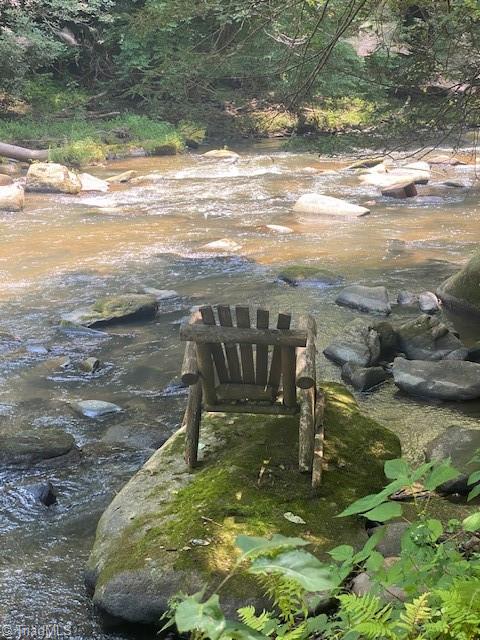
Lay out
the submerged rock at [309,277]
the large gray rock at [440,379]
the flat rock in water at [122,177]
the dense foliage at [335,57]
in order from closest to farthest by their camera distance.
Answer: the large gray rock at [440,379], the dense foliage at [335,57], the submerged rock at [309,277], the flat rock in water at [122,177]

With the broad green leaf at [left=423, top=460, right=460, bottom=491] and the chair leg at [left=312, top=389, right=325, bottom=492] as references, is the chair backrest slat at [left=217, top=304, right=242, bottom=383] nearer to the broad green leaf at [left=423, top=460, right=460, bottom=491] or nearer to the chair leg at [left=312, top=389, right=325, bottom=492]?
the chair leg at [left=312, top=389, right=325, bottom=492]

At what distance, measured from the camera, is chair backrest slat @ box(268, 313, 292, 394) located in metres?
4.26

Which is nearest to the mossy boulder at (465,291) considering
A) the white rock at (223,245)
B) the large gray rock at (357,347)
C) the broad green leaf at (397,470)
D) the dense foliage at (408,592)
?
the large gray rock at (357,347)

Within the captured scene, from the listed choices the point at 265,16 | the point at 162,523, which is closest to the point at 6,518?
the point at 162,523

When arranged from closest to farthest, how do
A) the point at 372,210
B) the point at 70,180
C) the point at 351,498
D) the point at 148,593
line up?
the point at 148,593 → the point at 351,498 → the point at 372,210 → the point at 70,180

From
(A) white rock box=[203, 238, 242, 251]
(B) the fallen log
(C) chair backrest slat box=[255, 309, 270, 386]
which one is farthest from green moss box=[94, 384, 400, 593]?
(B) the fallen log

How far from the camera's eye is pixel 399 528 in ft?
12.2

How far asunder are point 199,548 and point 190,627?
254 centimetres

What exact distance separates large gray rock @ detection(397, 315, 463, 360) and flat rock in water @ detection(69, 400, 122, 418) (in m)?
2.97

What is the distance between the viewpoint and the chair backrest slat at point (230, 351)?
431 cm

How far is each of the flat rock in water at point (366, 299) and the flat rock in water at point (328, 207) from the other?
4923mm

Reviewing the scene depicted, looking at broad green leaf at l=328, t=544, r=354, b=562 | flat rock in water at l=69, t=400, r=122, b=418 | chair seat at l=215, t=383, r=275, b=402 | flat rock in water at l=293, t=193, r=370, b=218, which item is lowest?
flat rock in water at l=69, t=400, r=122, b=418

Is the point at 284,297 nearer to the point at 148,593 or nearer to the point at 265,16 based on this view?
the point at 265,16

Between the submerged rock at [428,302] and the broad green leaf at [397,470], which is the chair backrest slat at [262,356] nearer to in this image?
the broad green leaf at [397,470]
